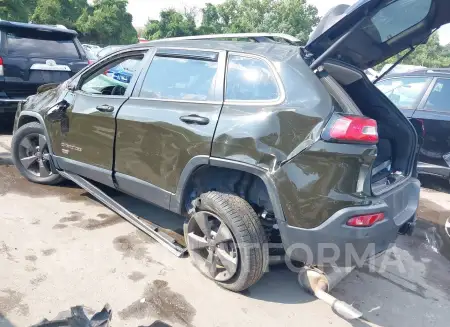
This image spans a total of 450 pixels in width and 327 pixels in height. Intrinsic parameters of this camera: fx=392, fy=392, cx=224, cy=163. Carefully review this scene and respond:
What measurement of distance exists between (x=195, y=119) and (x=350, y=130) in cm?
112

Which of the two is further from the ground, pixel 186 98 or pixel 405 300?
pixel 186 98

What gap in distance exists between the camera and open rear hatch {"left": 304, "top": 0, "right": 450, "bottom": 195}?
2600 mm

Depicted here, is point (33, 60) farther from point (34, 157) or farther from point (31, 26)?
point (34, 157)

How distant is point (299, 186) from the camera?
2486mm

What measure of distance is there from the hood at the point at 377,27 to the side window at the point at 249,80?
0.38 meters

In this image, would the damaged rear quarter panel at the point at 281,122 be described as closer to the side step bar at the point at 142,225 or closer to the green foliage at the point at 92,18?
the side step bar at the point at 142,225

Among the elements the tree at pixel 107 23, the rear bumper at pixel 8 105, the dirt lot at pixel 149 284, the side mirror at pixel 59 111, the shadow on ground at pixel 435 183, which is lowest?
the shadow on ground at pixel 435 183

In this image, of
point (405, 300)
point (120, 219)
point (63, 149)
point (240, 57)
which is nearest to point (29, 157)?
point (63, 149)

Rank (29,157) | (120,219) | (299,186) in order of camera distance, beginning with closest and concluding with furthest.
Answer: (299,186)
(120,219)
(29,157)

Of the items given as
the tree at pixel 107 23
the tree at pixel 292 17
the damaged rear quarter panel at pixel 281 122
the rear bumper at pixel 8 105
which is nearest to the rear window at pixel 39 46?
the rear bumper at pixel 8 105

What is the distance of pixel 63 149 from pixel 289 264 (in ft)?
8.59

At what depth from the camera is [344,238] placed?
8.14 feet

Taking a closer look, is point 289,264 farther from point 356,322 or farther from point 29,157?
point 29,157

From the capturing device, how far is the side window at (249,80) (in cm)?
270
